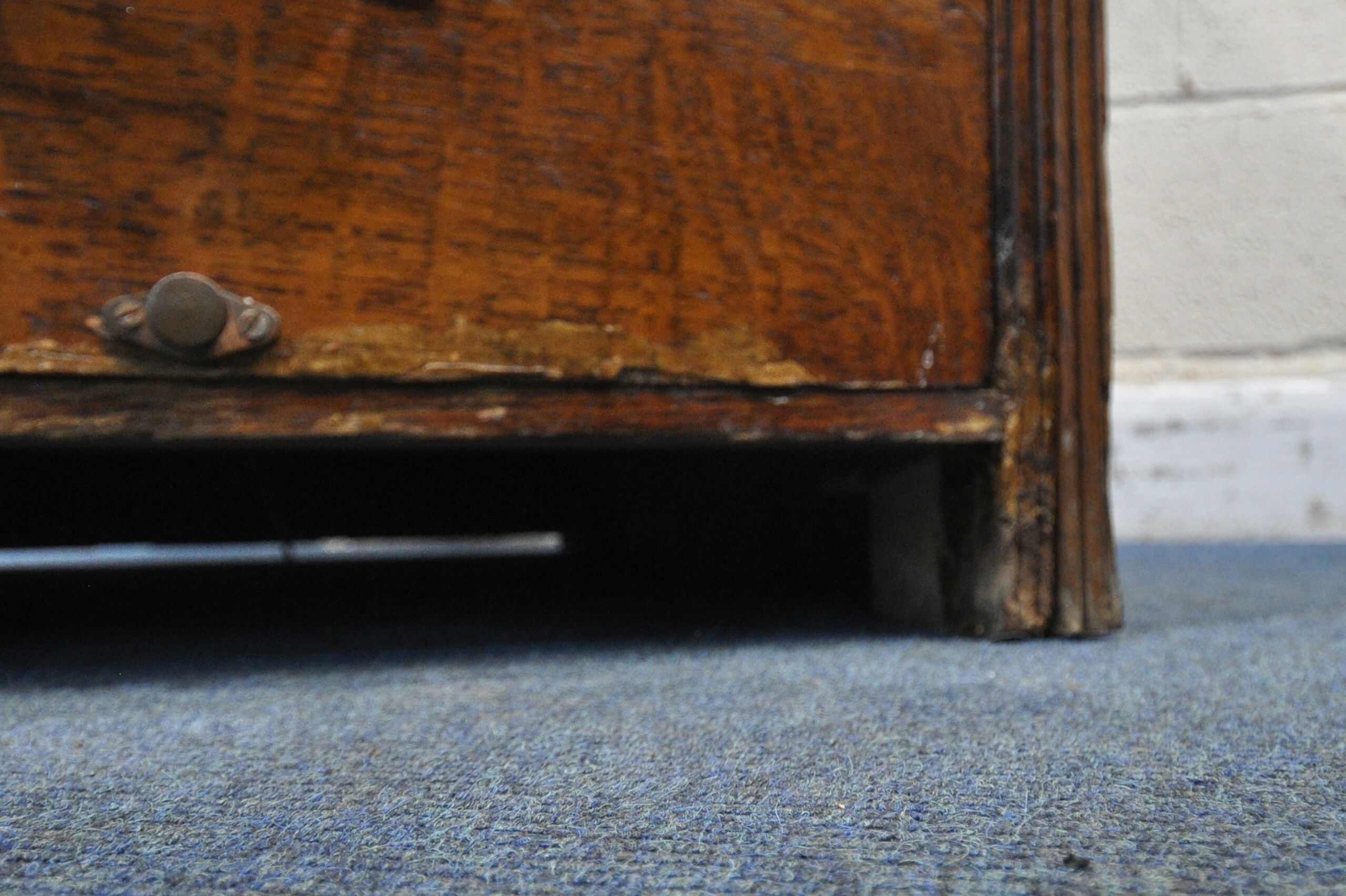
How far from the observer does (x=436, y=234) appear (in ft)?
1.88

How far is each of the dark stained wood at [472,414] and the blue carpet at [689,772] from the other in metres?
0.14

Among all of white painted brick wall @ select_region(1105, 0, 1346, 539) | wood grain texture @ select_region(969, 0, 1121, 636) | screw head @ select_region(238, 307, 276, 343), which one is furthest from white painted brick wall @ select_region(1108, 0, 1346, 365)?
screw head @ select_region(238, 307, 276, 343)

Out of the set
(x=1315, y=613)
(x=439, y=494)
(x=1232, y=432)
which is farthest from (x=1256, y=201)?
(x=439, y=494)

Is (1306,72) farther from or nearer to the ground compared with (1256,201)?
farther from the ground

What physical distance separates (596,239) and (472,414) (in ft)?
0.41

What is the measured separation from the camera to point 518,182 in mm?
589

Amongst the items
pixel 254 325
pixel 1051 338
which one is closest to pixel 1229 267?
pixel 1051 338

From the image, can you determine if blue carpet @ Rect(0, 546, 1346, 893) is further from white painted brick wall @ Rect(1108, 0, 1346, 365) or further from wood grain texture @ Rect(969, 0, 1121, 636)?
white painted brick wall @ Rect(1108, 0, 1346, 365)

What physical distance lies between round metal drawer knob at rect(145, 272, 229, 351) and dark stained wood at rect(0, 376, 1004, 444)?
28 millimetres

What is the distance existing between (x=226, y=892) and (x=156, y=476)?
79cm

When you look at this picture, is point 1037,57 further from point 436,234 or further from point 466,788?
point 466,788

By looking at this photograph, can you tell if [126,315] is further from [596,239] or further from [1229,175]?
[1229,175]

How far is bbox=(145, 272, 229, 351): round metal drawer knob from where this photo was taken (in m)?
0.52

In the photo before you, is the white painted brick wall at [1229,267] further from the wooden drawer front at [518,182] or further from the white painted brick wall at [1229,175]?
the wooden drawer front at [518,182]
